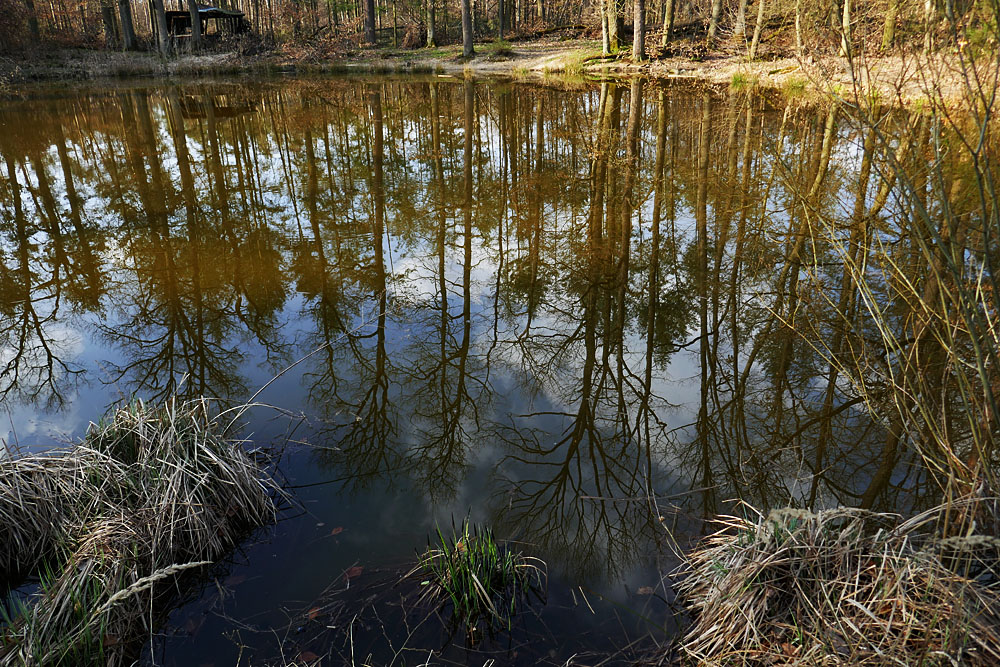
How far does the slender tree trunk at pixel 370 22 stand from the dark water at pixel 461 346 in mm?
28010

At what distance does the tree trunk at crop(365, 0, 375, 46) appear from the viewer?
37.3 m

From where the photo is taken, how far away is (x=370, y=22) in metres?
37.5

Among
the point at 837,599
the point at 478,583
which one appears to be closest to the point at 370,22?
the point at 478,583

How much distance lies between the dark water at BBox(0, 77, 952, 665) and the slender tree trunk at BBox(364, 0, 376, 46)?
28.0 meters

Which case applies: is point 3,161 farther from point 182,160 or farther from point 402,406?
point 402,406

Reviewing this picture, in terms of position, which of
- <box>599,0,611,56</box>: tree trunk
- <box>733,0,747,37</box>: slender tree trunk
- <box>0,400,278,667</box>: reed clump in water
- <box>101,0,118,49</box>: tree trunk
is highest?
<box>101,0,118,49</box>: tree trunk

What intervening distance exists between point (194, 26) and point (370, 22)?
9.63 m

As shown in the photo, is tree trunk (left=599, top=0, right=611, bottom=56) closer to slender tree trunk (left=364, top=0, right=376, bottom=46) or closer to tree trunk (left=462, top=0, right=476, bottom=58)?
tree trunk (left=462, top=0, right=476, bottom=58)

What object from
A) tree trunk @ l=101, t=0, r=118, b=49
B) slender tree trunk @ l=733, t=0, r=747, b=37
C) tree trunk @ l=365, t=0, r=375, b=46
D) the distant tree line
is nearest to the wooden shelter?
the distant tree line

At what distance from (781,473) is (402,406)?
3018mm

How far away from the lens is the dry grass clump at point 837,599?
2.45m

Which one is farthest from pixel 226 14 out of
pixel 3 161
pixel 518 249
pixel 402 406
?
pixel 402 406

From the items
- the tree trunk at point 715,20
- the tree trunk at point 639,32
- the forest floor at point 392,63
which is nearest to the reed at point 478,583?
the forest floor at point 392,63

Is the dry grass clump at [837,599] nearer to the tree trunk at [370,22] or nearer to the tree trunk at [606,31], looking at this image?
the tree trunk at [606,31]
